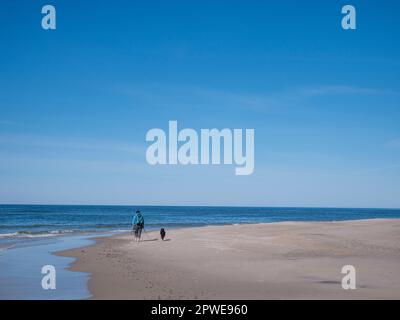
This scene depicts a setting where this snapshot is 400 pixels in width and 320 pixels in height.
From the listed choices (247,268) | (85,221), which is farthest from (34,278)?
(85,221)

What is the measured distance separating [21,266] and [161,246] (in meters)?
9.76

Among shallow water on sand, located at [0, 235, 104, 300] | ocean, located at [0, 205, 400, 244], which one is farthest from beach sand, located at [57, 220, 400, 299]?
ocean, located at [0, 205, 400, 244]

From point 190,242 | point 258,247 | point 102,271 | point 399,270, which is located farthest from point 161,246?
point 399,270

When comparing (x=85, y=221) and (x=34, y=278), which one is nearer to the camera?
(x=34, y=278)

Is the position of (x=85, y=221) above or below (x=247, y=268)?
below

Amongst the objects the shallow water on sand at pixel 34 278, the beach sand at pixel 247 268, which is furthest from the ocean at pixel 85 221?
the beach sand at pixel 247 268

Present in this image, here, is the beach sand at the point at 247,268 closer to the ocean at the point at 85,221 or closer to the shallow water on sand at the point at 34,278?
the shallow water on sand at the point at 34,278

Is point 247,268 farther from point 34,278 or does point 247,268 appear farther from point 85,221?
point 85,221

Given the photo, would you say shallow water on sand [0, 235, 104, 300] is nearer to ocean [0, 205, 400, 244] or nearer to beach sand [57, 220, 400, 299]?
beach sand [57, 220, 400, 299]

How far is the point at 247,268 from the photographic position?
16.6 m

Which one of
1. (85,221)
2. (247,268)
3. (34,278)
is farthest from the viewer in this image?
(85,221)
